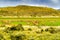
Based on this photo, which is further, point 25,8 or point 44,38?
point 25,8

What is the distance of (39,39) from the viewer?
23.7 meters

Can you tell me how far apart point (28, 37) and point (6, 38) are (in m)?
2.11

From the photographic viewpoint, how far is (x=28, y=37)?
24438 mm

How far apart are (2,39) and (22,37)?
188 cm

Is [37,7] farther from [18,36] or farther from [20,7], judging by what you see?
[18,36]

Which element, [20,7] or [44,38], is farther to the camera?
[20,7]

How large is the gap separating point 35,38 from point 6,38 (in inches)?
109

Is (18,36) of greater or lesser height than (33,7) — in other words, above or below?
above

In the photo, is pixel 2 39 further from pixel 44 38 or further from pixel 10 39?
pixel 44 38

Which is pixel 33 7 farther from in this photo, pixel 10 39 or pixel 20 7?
pixel 10 39

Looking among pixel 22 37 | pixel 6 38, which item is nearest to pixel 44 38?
pixel 22 37

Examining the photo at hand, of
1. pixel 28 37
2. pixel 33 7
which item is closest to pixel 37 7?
pixel 33 7

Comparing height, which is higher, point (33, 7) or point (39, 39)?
point (39, 39)

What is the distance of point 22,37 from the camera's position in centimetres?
2378
